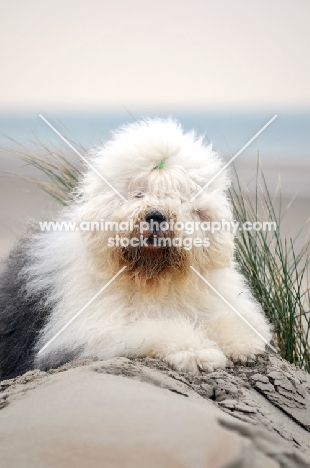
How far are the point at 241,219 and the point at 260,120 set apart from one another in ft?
1.80

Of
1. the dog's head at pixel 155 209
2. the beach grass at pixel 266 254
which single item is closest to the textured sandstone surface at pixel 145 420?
the dog's head at pixel 155 209

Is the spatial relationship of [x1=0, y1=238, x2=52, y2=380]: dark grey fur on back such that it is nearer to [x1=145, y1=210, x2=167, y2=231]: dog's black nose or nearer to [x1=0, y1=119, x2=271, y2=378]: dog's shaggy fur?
[x1=0, y1=119, x2=271, y2=378]: dog's shaggy fur

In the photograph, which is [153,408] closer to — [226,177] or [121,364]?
[121,364]

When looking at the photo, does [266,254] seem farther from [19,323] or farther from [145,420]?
[145,420]

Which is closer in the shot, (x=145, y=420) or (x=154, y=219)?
(x=145, y=420)

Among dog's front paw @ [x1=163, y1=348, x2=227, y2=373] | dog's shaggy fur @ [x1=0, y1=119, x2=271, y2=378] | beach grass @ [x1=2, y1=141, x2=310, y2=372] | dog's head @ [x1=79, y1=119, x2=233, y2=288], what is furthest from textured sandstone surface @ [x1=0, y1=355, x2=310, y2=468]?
beach grass @ [x1=2, y1=141, x2=310, y2=372]

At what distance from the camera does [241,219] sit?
3.43m

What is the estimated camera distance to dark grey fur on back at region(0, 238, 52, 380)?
2.79 m

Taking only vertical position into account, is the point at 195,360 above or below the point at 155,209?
below

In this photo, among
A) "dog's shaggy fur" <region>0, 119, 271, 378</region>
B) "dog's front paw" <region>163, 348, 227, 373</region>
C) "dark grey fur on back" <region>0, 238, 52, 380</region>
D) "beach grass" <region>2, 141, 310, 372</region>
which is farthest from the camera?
"beach grass" <region>2, 141, 310, 372</region>

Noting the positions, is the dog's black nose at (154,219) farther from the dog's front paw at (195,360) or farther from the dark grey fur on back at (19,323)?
the dark grey fur on back at (19,323)

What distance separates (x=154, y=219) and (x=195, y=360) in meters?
0.51

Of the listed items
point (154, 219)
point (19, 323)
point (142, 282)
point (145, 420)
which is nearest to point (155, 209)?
point (154, 219)

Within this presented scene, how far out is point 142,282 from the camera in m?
2.55
